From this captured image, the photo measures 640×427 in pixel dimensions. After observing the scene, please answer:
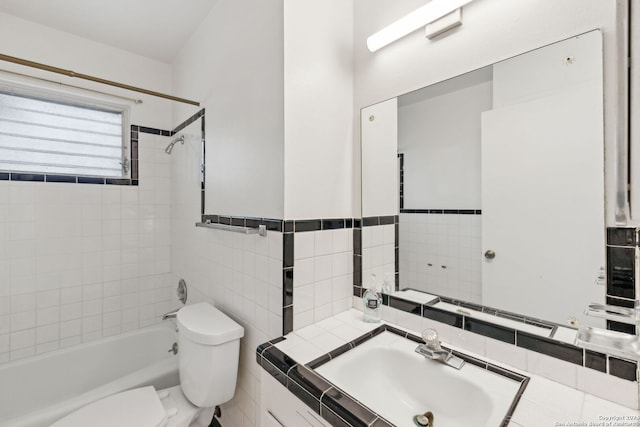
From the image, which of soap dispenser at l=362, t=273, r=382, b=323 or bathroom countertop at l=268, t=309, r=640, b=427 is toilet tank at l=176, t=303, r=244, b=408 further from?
soap dispenser at l=362, t=273, r=382, b=323

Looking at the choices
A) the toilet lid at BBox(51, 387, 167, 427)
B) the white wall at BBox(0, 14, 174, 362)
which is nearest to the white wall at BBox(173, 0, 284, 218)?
the white wall at BBox(0, 14, 174, 362)

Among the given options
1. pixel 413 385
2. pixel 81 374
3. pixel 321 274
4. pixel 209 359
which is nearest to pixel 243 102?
pixel 321 274

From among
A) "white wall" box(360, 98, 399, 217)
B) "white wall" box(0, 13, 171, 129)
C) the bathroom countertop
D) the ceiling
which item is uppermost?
the ceiling

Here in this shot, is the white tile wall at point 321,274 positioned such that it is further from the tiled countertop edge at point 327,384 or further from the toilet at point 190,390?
the toilet at point 190,390

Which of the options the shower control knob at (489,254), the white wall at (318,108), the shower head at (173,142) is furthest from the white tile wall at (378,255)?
the shower head at (173,142)

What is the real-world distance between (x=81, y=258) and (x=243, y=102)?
1.69 m

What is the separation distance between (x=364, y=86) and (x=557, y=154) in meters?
0.86

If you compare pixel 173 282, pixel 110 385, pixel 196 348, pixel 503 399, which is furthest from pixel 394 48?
pixel 173 282

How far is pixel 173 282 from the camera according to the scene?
7.53 ft

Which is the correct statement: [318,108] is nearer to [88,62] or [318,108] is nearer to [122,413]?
[122,413]

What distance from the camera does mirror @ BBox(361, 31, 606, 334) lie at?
0.78 metres

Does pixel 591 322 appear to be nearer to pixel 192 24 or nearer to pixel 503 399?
pixel 503 399

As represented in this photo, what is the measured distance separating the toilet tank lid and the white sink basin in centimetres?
53

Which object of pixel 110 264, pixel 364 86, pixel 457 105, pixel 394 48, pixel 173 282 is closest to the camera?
pixel 457 105
